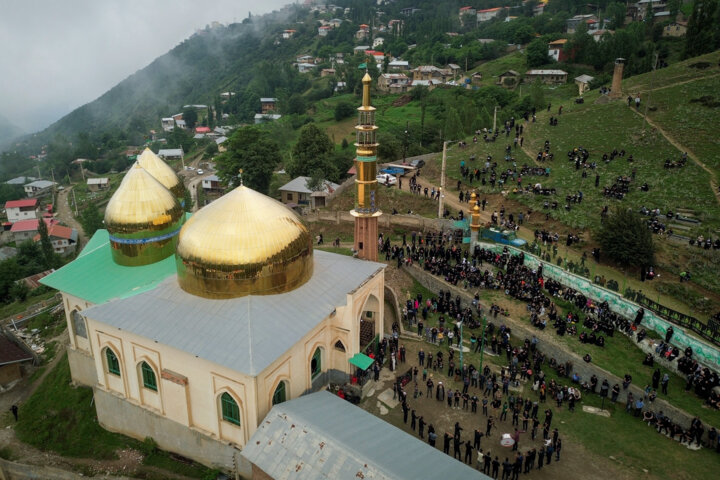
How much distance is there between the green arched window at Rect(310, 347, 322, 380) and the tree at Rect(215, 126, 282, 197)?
104 feet

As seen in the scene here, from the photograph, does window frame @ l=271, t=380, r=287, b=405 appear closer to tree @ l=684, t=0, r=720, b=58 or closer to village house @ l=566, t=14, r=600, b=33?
tree @ l=684, t=0, r=720, b=58

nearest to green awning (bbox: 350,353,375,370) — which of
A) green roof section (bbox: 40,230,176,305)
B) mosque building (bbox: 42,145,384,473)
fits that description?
mosque building (bbox: 42,145,384,473)

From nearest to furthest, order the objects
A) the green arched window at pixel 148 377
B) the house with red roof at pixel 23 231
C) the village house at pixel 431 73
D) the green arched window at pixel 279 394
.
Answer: the green arched window at pixel 279 394 < the green arched window at pixel 148 377 < the house with red roof at pixel 23 231 < the village house at pixel 431 73

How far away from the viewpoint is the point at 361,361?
69.6 feet

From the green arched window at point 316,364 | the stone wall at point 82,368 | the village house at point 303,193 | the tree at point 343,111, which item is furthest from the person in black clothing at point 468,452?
the tree at point 343,111

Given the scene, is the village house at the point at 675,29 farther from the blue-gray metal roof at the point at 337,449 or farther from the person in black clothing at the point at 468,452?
the blue-gray metal roof at the point at 337,449

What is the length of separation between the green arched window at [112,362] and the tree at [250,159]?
30.2m

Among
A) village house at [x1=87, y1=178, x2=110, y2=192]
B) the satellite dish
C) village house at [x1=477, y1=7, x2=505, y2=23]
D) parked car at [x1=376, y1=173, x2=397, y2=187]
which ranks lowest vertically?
village house at [x1=87, y1=178, x2=110, y2=192]

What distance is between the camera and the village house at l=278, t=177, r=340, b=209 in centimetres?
4784

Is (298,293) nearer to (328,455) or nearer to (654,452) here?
(328,455)

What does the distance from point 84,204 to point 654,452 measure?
86.7m

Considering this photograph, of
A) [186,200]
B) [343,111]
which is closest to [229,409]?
[186,200]

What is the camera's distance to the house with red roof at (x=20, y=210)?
76.8m

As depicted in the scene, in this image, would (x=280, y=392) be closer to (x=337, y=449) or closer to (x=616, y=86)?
(x=337, y=449)
